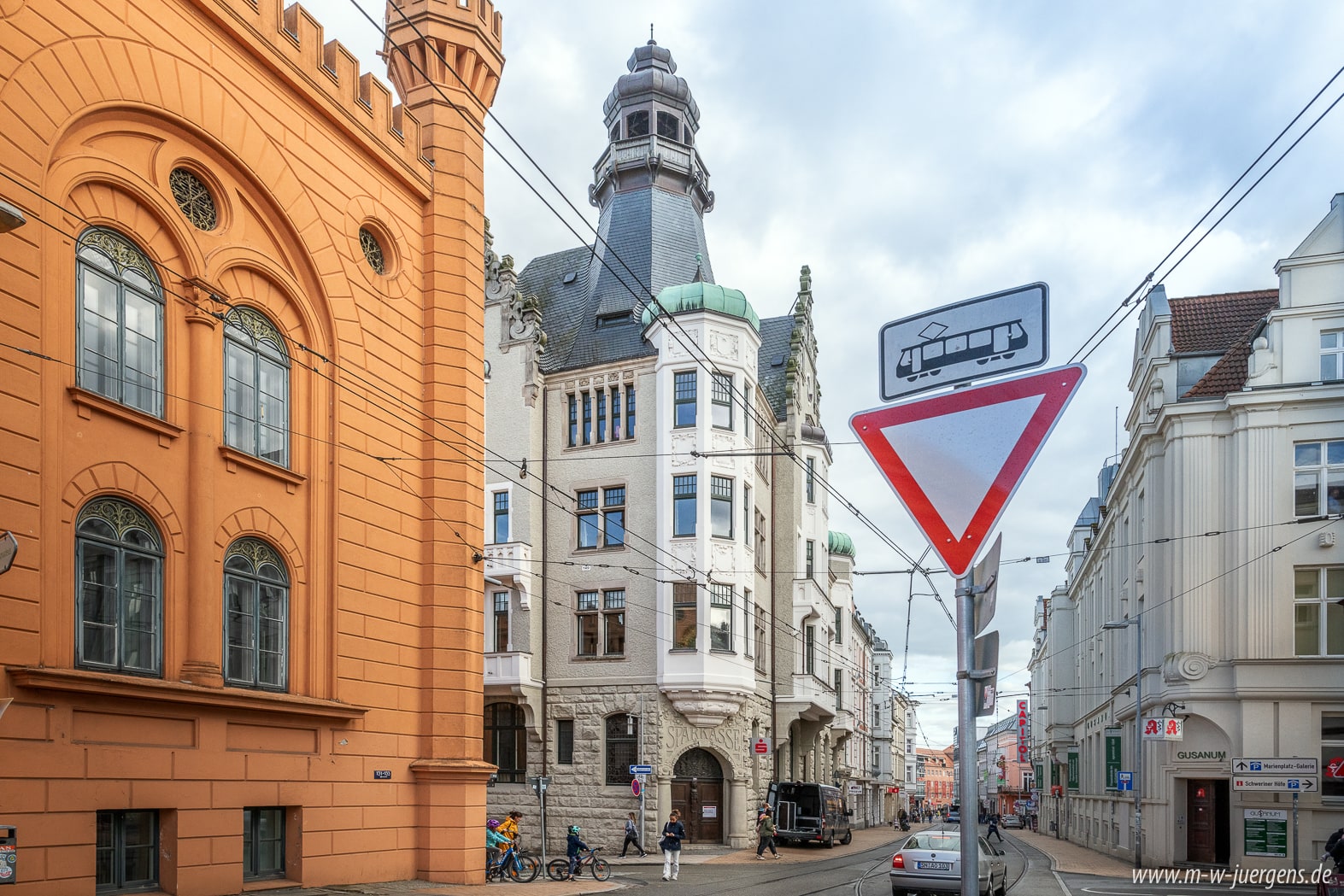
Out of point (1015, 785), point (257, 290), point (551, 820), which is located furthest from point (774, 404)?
point (1015, 785)

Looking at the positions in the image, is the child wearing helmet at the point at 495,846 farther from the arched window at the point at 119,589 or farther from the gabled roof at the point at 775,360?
the gabled roof at the point at 775,360

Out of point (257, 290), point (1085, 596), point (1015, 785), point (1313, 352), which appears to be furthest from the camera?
point (1015, 785)

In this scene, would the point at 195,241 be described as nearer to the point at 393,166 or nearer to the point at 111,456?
the point at 111,456

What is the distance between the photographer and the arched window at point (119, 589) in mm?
15477

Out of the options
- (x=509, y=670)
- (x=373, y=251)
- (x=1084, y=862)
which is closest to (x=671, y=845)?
(x=509, y=670)

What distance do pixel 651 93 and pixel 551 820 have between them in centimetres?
2745

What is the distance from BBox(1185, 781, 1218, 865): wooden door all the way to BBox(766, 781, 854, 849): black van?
1235 cm

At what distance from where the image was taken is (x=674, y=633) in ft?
128

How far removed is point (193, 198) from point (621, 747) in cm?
2556

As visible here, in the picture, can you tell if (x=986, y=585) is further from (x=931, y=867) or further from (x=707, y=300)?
(x=707, y=300)

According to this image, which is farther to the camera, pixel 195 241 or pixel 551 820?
pixel 551 820

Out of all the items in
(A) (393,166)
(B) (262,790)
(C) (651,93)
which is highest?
(C) (651,93)

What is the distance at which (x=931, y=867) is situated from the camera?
68.9 ft

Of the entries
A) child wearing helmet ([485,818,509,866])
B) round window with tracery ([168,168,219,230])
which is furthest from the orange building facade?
child wearing helmet ([485,818,509,866])
